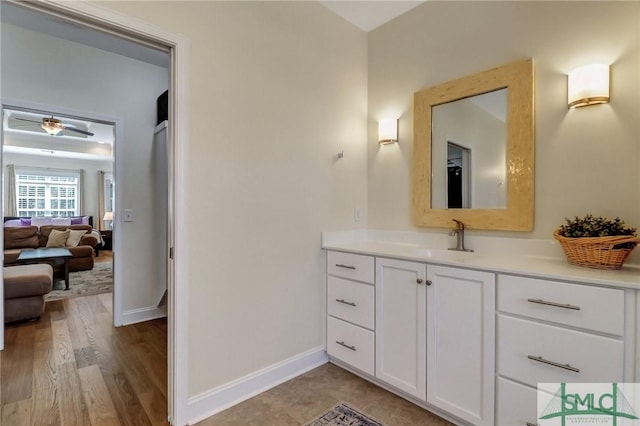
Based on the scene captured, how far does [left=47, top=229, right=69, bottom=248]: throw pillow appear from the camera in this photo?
584 centimetres

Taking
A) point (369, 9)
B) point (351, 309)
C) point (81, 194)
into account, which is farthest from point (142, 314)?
point (81, 194)

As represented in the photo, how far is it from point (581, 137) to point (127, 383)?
10.3 ft

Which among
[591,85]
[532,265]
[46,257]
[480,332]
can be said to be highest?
[591,85]

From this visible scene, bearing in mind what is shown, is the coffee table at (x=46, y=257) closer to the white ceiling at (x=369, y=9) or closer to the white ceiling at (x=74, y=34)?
the white ceiling at (x=74, y=34)

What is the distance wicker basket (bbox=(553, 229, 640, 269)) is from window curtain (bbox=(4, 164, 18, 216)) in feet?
35.8

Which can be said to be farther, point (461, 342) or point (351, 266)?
point (351, 266)

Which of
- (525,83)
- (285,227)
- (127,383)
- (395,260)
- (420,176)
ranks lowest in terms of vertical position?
(127,383)

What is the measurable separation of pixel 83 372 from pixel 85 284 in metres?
3.14

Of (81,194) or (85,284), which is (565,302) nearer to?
(85,284)

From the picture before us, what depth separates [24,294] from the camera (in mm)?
3041

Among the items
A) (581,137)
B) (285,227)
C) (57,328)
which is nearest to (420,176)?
(581,137)

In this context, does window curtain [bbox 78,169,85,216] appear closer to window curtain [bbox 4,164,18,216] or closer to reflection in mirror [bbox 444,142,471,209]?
window curtain [bbox 4,164,18,216]

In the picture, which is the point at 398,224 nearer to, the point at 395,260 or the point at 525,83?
the point at 395,260

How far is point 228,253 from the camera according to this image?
5.98ft
